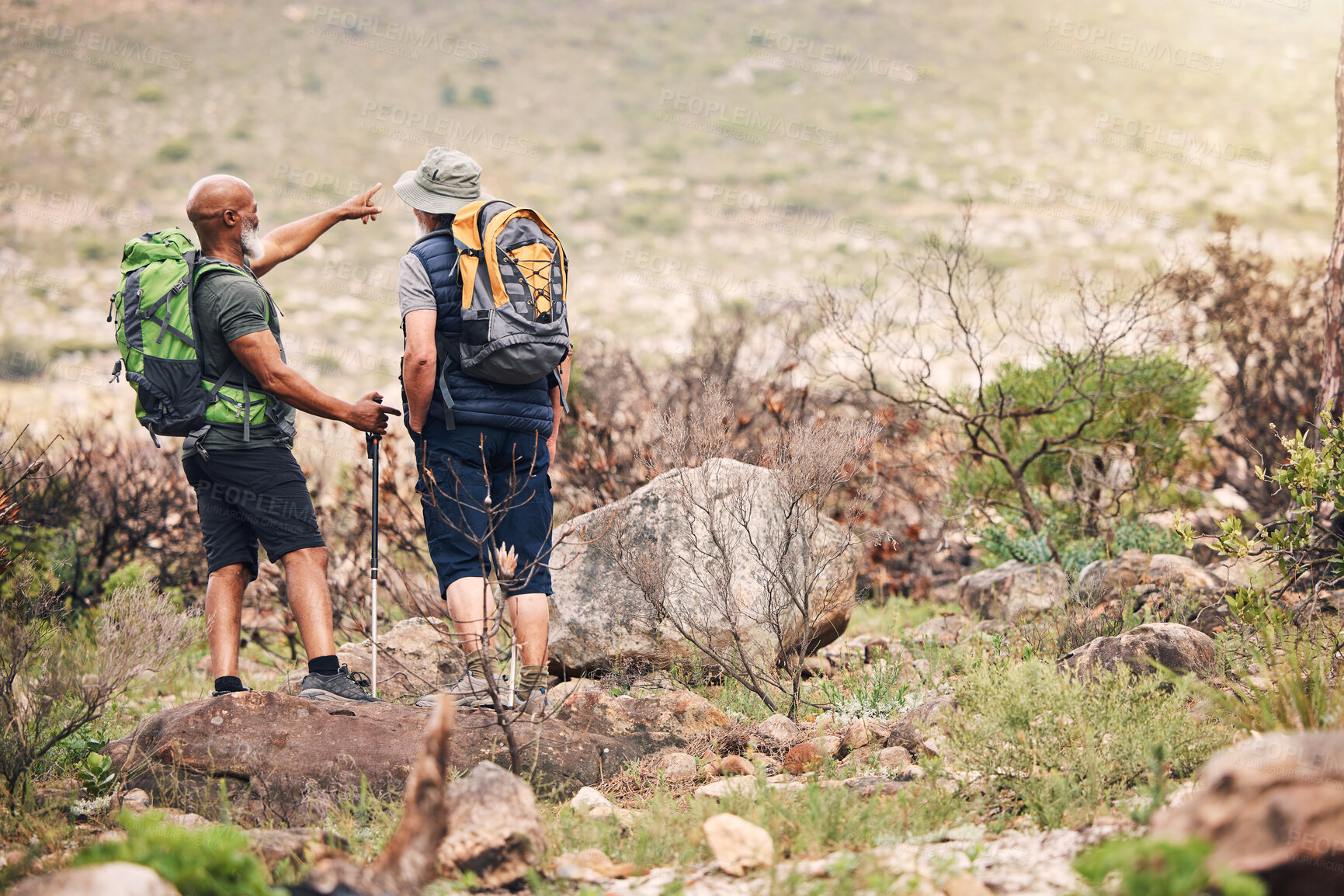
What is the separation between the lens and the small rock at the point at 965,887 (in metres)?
2.02

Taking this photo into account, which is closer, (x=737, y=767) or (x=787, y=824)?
(x=787, y=824)

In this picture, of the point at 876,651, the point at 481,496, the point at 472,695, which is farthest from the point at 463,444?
the point at 876,651

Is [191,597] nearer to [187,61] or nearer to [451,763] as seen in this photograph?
[451,763]

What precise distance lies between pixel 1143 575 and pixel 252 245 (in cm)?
455

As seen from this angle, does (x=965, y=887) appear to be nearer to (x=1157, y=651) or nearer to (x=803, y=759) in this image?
(x=803, y=759)

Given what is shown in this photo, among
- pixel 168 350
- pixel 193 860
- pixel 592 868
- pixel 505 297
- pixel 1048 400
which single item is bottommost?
pixel 592 868

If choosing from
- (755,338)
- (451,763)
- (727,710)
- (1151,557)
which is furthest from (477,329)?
(755,338)

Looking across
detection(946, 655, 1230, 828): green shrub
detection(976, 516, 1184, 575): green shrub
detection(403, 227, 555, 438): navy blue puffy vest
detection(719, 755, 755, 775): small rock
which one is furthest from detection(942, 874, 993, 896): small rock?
detection(976, 516, 1184, 575): green shrub

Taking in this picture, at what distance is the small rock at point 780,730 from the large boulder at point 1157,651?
107 centimetres

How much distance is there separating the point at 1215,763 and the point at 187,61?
154ft

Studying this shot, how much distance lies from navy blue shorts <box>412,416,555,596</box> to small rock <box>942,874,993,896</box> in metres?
1.80

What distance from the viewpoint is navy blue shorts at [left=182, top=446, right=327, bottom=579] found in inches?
137

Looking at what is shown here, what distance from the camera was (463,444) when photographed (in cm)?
359

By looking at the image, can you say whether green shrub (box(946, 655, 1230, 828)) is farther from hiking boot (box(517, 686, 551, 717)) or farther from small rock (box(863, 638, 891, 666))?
small rock (box(863, 638, 891, 666))
